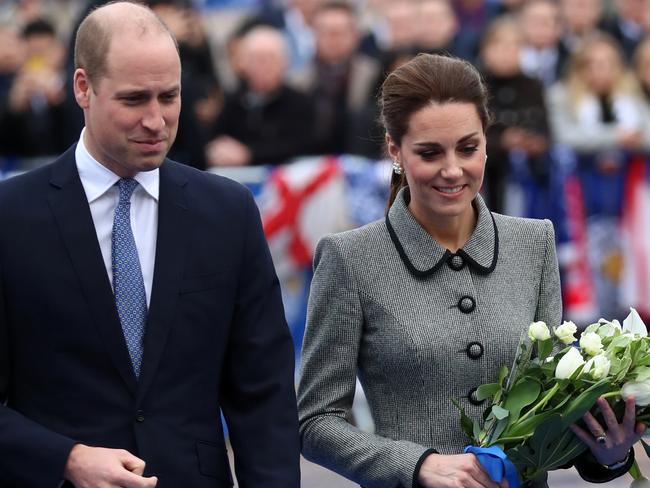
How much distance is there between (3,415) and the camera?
3.33 m

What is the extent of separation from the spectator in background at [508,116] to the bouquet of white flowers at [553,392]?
621 centimetres

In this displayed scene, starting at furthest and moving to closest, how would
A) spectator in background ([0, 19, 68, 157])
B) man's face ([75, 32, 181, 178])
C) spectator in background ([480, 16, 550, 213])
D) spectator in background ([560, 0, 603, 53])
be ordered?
1. spectator in background ([560, 0, 603, 53])
2. spectator in background ([480, 16, 550, 213])
3. spectator in background ([0, 19, 68, 157])
4. man's face ([75, 32, 181, 178])

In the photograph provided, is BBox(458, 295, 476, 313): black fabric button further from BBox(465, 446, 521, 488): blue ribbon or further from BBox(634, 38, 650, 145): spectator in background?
BBox(634, 38, 650, 145): spectator in background

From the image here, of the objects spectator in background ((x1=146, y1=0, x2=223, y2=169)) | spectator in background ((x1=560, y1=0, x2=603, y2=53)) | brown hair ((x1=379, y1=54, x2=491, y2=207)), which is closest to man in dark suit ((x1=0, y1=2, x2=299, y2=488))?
brown hair ((x1=379, y1=54, x2=491, y2=207))

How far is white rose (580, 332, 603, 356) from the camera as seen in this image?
11.4 feet

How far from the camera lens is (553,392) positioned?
136 inches

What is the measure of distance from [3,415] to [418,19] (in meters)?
6.77

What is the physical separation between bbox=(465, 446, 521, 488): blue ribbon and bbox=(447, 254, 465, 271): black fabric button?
0.55 m

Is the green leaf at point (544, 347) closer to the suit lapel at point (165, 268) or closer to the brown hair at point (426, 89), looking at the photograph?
the brown hair at point (426, 89)

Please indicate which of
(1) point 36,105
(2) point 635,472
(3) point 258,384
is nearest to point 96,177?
(3) point 258,384

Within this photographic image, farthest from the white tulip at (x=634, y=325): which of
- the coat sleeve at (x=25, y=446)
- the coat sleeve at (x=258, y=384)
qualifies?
the coat sleeve at (x=25, y=446)

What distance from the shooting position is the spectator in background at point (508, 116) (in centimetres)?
976

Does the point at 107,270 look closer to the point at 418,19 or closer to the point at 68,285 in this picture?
the point at 68,285

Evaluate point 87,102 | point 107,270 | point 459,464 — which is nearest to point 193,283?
point 107,270
